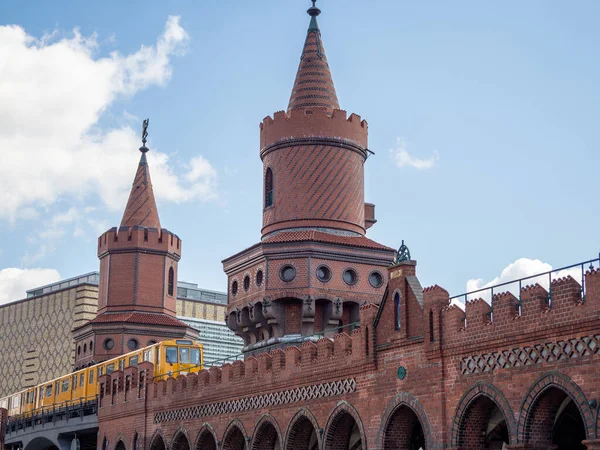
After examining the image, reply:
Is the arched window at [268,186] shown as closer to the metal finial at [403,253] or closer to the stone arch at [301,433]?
the stone arch at [301,433]

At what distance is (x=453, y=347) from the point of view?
24953 millimetres

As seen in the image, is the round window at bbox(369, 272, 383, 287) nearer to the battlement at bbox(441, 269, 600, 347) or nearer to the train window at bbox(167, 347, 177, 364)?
the train window at bbox(167, 347, 177, 364)

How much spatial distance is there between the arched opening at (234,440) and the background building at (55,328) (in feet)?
164

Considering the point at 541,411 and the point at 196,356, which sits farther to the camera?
the point at 196,356

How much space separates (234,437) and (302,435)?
426cm

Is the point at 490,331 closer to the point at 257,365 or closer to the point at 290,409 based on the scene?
the point at 290,409

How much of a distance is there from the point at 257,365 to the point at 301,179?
385 inches

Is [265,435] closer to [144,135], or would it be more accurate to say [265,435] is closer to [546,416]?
[546,416]

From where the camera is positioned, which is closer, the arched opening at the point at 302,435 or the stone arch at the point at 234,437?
the arched opening at the point at 302,435

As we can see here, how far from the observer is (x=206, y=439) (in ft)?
120

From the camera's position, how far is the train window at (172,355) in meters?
42.3

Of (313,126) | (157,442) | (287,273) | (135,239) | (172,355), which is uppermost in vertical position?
(313,126)

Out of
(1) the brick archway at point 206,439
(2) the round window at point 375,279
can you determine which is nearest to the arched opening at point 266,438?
(1) the brick archway at point 206,439

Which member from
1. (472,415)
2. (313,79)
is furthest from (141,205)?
(472,415)
